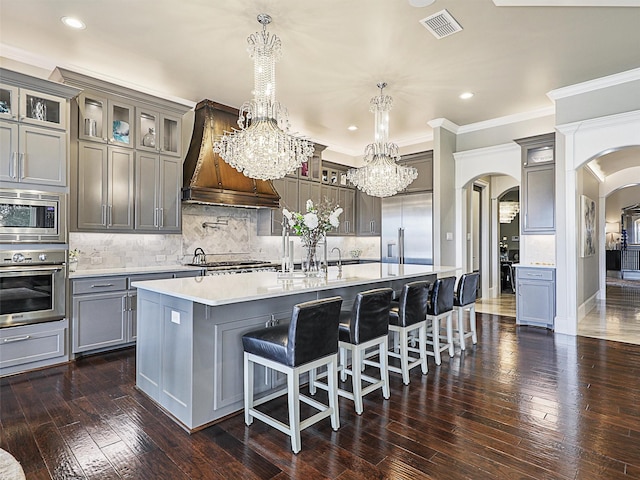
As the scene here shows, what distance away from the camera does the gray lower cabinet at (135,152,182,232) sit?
4.70 m

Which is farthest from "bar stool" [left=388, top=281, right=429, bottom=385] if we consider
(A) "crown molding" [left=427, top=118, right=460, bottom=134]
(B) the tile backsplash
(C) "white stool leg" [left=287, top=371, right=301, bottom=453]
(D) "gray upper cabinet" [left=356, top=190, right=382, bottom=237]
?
(D) "gray upper cabinet" [left=356, top=190, right=382, bottom=237]

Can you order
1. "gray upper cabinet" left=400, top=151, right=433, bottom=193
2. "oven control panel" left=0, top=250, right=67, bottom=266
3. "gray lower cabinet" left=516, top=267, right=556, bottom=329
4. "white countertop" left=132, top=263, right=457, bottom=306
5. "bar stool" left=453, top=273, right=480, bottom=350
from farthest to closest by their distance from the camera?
"gray upper cabinet" left=400, top=151, right=433, bottom=193, "gray lower cabinet" left=516, top=267, right=556, bottom=329, "bar stool" left=453, top=273, right=480, bottom=350, "oven control panel" left=0, top=250, right=67, bottom=266, "white countertop" left=132, top=263, right=457, bottom=306

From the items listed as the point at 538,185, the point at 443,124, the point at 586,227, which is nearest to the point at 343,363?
the point at 538,185

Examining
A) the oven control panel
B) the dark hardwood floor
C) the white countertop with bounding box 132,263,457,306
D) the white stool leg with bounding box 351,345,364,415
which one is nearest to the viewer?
the dark hardwood floor

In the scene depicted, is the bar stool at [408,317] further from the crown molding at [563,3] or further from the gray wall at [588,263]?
the gray wall at [588,263]

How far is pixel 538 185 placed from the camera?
5.68 meters

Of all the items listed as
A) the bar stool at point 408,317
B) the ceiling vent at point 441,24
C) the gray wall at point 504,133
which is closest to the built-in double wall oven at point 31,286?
the bar stool at point 408,317

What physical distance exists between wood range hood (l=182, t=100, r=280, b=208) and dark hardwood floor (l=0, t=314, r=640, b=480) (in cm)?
252

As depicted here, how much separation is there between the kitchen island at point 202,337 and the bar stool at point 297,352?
0.49 feet

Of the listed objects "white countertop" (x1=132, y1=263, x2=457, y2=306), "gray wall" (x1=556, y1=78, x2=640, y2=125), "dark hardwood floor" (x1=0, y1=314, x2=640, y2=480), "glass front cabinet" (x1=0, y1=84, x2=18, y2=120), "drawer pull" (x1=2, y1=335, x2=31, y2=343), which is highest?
"gray wall" (x1=556, y1=78, x2=640, y2=125)

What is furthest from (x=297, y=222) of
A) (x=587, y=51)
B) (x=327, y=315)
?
(x=587, y=51)

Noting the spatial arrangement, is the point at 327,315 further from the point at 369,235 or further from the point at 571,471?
the point at 369,235

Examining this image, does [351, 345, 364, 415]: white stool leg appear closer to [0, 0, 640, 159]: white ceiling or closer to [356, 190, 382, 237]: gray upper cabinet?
[0, 0, 640, 159]: white ceiling

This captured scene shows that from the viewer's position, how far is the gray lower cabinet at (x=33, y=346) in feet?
11.3
